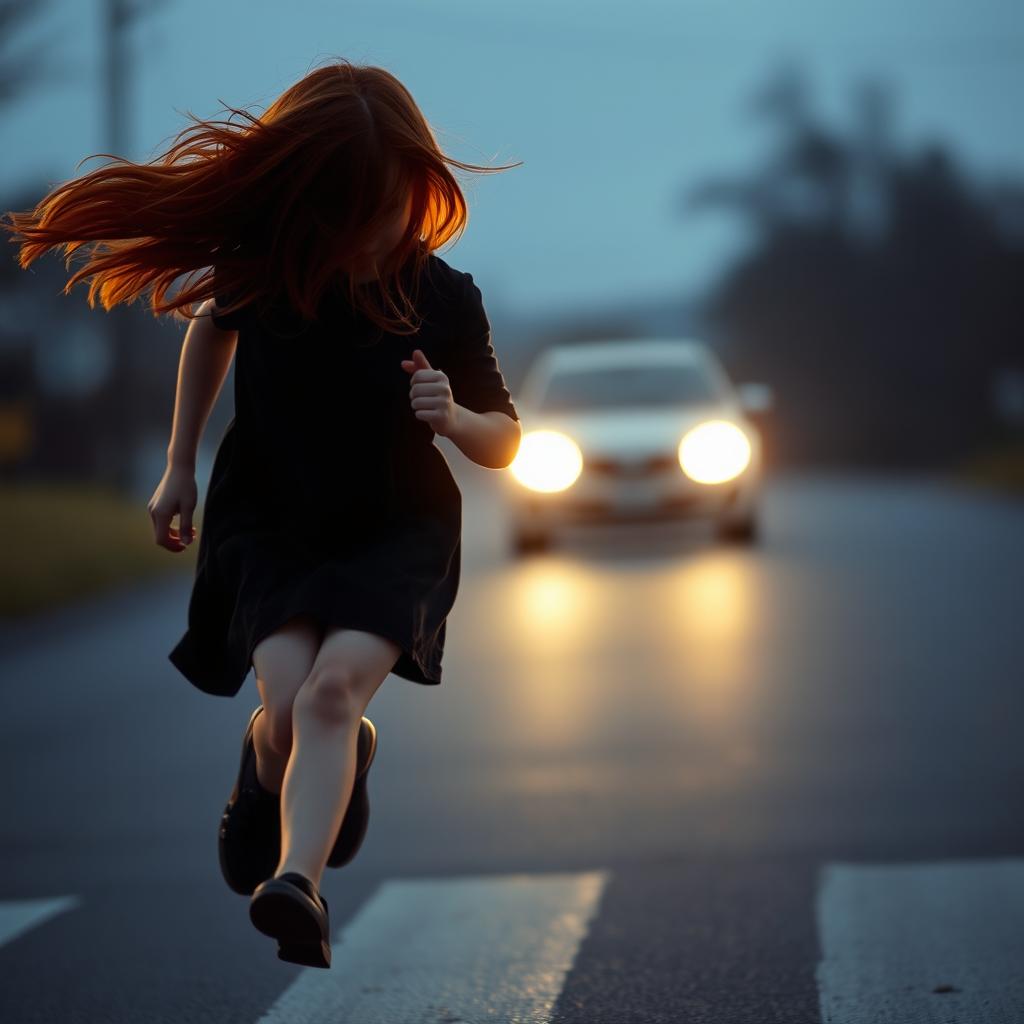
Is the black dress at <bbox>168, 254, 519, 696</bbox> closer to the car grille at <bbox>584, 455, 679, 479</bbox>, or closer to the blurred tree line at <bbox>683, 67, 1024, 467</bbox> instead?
the car grille at <bbox>584, 455, 679, 479</bbox>

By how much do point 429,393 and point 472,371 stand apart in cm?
33

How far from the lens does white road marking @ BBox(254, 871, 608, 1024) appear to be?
4254mm

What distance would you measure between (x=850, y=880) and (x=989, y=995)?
1338 millimetres

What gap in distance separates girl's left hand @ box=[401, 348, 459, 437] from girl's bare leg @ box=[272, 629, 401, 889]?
0.40 meters

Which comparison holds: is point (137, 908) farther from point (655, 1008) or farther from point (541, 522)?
point (541, 522)

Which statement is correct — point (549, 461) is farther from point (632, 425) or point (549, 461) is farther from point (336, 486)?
point (336, 486)

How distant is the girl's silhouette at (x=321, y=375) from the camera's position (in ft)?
12.0

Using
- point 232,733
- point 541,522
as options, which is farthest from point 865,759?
point 541,522

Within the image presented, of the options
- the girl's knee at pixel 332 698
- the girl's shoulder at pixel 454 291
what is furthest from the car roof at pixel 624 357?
the girl's knee at pixel 332 698

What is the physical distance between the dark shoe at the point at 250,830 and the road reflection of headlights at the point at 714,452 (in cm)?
1268

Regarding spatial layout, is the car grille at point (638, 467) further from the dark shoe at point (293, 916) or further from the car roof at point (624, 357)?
the dark shoe at point (293, 916)

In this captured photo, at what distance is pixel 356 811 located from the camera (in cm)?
395

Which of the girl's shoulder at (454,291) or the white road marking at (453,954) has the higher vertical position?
the girl's shoulder at (454,291)

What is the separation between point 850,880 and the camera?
557 cm
